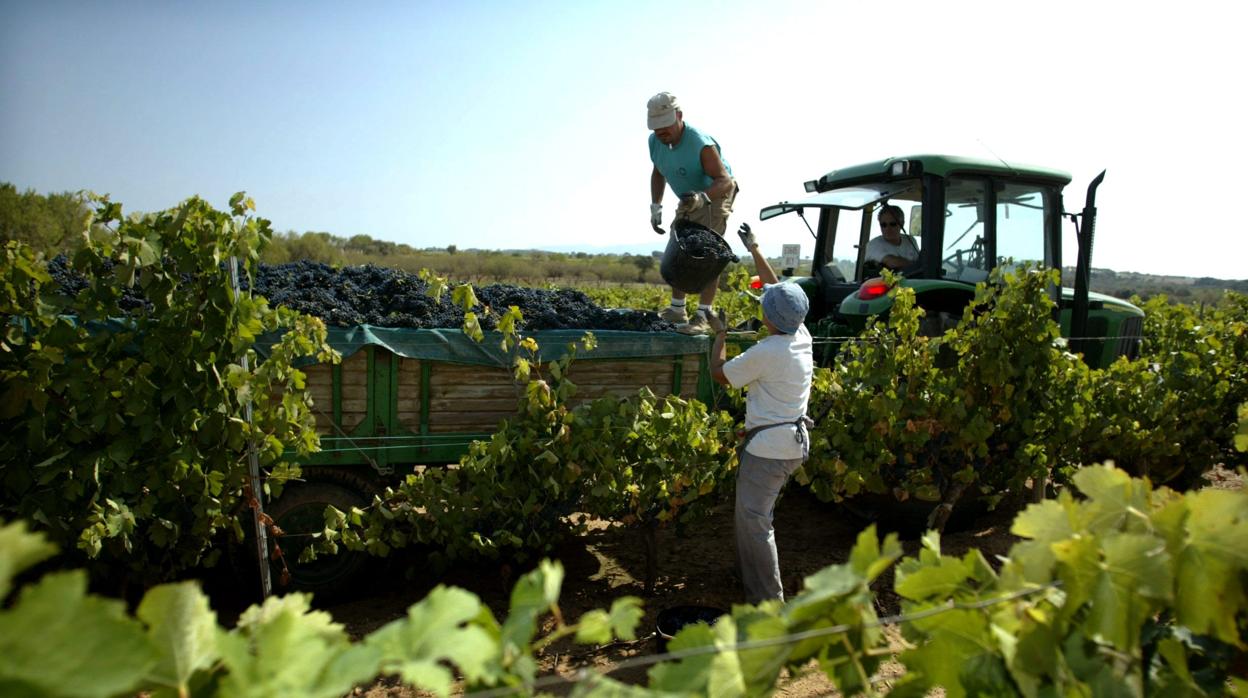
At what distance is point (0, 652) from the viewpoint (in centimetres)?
84

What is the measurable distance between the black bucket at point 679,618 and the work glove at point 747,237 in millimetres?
2044

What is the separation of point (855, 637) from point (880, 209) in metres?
5.46

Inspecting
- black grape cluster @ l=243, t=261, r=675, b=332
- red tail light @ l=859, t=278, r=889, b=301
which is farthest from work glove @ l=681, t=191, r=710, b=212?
red tail light @ l=859, t=278, r=889, b=301

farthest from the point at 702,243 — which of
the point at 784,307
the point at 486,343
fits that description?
the point at 486,343

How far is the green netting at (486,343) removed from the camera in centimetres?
396

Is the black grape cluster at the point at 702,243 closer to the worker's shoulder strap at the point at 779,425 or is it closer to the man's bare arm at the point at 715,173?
the man's bare arm at the point at 715,173

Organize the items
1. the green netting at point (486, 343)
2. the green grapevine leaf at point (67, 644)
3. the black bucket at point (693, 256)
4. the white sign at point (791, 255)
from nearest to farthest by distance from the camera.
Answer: the green grapevine leaf at point (67, 644) < the green netting at point (486, 343) < the black bucket at point (693, 256) < the white sign at point (791, 255)

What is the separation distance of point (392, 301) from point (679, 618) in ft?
7.70

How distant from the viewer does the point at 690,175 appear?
5207 millimetres

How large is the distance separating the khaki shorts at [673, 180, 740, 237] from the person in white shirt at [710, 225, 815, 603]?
1164 millimetres

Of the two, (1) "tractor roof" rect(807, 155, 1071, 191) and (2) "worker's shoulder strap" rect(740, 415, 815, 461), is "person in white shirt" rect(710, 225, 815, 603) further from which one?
(1) "tractor roof" rect(807, 155, 1071, 191)

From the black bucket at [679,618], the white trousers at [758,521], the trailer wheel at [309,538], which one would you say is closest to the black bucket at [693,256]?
the white trousers at [758,521]

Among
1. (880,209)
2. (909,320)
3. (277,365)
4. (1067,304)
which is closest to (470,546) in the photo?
(277,365)

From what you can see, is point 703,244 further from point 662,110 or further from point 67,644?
point 67,644
